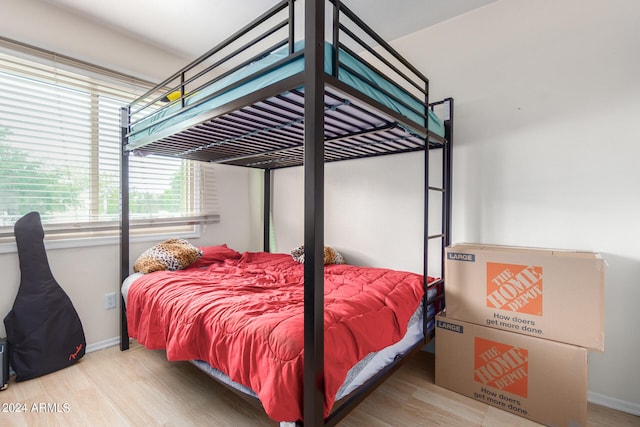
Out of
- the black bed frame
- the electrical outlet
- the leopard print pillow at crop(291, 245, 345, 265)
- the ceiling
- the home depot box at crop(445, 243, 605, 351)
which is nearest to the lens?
the black bed frame

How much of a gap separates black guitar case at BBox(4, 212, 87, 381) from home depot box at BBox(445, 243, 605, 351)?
254cm

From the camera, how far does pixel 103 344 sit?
227cm

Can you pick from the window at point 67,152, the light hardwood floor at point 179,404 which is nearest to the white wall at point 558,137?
the light hardwood floor at point 179,404

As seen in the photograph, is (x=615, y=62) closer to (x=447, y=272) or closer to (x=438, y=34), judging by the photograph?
A: (x=438, y=34)

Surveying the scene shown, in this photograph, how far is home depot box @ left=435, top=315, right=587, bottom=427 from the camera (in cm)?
140

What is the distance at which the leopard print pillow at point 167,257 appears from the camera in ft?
7.39

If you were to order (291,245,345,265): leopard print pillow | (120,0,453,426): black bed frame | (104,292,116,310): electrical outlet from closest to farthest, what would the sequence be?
1. (120,0,453,426): black bed frame
2. (104,292,116,310): electrical outlet
3. (291,245,345,265): leopard print pillow

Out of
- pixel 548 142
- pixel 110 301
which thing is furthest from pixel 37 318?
pixel 548 142

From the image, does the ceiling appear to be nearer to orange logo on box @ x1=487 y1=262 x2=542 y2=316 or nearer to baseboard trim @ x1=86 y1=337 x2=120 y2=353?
orange logo on box @ x1=487 y1=262 x2=542 y2=316

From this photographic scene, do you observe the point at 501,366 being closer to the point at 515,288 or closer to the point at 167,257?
the point at 515,288

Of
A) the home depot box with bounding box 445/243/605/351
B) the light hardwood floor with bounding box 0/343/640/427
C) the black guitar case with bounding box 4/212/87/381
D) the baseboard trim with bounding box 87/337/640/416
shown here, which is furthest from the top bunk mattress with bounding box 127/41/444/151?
the baseboard trim with bounding box 87/337/640/416

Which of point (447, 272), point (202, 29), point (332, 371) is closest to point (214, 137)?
point (202, 29)

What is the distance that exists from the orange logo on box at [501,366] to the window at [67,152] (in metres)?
2.63

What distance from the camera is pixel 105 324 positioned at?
230 centimetres
